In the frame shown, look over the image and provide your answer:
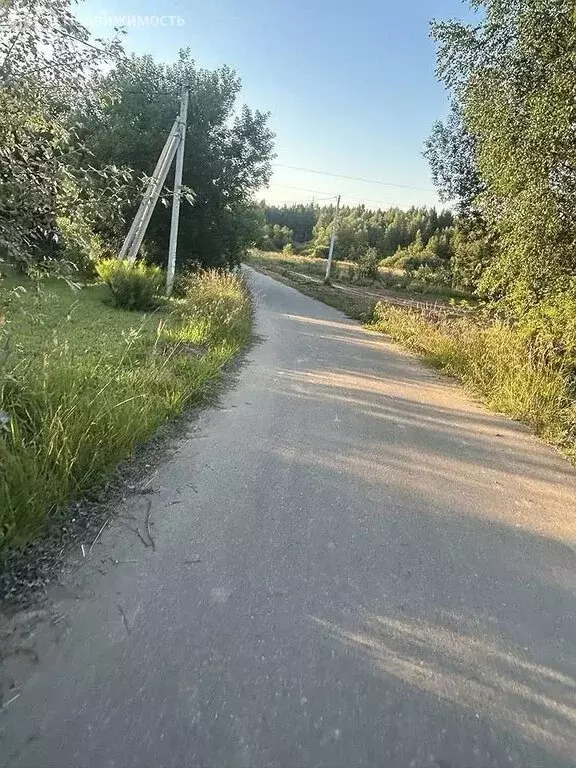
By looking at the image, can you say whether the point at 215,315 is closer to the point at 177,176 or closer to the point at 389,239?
the point at 177,176

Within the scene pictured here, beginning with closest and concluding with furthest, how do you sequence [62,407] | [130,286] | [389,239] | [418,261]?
[62,407], [130,286], [418,261], [389,239]

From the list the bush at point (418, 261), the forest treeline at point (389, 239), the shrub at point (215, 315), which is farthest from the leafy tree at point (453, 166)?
the bush at point (418, 261)

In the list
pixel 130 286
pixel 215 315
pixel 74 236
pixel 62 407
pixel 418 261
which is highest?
pixel 418 261

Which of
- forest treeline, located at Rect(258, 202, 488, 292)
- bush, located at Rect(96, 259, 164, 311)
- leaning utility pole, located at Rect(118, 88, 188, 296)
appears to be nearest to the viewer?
bush, located at Rect(96, 259, 164, 311)

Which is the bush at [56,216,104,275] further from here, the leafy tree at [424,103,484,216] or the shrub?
the leafy tree at [424,103,484,216]

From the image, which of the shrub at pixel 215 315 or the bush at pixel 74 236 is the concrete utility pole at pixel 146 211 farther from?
the bush at pixel 74 236

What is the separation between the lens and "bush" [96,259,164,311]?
12414mm

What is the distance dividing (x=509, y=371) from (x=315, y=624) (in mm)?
5766

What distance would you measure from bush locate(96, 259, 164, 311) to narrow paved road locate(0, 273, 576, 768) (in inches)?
355

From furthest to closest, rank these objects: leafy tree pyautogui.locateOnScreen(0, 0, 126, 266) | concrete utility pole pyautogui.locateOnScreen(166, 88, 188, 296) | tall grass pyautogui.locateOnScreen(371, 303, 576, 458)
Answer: concrete utility pole pyautogui.locateOnScreen(166, 88, 188, 296) < tall grass pyautogui.locateOnScreen(371, 303, 576, 458) < leafy tree pyautogui.locateOnScreen(0, 0, 126, 266)

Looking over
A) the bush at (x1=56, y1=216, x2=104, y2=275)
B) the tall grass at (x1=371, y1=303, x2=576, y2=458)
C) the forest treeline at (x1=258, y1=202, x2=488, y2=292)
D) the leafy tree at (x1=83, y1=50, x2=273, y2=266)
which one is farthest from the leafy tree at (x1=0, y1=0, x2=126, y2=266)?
the leafy tree at (x1=83, y1=50, x2=273, y2=266)

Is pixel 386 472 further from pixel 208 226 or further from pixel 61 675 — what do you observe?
pixel 208 226

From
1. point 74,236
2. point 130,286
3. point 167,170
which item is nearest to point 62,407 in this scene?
point 74,236

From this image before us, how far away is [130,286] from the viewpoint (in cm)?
1239
